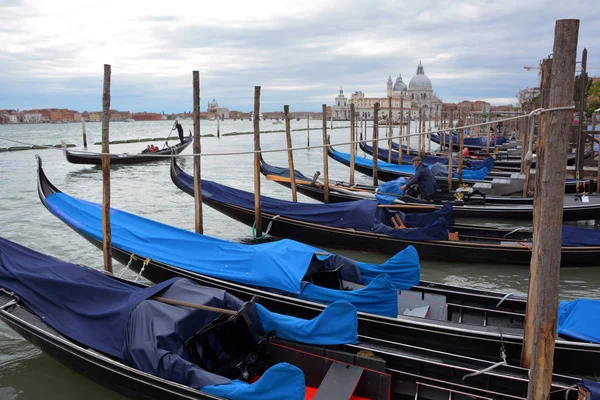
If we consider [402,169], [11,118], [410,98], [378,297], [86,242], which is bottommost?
[86,242]

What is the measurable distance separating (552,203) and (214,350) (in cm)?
246

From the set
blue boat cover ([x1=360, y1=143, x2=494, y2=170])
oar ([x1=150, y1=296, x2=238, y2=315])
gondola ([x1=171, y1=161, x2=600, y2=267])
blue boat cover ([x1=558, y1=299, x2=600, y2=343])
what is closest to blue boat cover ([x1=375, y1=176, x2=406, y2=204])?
gondola ([x1=171, y1=161, x2=600, y2=267])

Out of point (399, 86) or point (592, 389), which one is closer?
point (592, 389)

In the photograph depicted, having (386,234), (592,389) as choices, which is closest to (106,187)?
(386,234)

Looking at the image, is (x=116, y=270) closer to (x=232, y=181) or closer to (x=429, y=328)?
(x=429, y=328)

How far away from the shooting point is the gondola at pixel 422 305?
3.69 meters

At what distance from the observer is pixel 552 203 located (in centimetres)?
213

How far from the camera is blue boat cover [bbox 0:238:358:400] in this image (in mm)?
2936

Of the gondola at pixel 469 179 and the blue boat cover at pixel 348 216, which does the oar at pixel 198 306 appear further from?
the gondola at pixel 469 179

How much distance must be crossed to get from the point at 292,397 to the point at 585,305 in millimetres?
2407

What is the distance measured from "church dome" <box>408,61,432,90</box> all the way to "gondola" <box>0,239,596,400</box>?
99489 mm

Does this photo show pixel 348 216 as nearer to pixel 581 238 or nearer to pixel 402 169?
pixel 581 238

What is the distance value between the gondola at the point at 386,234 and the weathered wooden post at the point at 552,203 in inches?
168

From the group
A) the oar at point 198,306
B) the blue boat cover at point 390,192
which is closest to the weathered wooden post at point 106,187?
the oar at point 198,306
